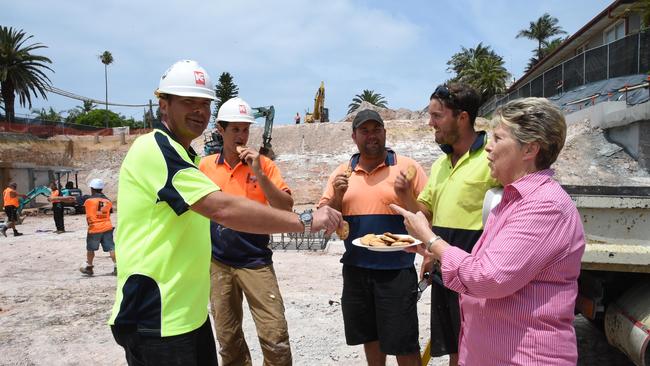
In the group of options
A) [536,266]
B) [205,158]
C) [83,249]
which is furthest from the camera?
[83,249]

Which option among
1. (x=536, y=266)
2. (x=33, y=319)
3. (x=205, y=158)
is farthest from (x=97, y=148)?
(x=536, y=266)

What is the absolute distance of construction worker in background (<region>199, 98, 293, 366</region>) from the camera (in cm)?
371

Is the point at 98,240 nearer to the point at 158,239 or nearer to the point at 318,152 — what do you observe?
the point at 158,239

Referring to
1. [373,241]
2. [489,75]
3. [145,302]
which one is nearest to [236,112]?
[373,241]

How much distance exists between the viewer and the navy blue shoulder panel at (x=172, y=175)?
217 cm

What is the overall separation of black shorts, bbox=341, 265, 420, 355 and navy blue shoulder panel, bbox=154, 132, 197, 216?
184 cm

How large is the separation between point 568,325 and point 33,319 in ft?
22.5

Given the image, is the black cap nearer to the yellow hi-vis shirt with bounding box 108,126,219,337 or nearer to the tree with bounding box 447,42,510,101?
the yellow hi-vis shirt with bounding box 108,126,219,337

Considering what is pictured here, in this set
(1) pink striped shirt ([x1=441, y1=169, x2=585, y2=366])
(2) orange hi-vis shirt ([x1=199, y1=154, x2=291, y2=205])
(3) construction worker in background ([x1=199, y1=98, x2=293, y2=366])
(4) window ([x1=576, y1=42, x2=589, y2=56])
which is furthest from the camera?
(4) window ([x1=576, y1=42, x2=589, y2=56])

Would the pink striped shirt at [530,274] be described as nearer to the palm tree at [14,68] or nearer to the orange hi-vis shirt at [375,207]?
the orange hi-vis shirt at [375,207]

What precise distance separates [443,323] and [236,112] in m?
2.37

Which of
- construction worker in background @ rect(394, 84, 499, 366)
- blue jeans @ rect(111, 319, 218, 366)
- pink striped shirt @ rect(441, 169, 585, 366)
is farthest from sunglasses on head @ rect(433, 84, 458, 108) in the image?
blue jeans @ rect(111, 319, 218, 366)

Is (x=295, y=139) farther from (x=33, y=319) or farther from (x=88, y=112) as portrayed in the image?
(x=88, y=112)

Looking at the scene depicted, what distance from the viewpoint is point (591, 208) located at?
11.3 ft
